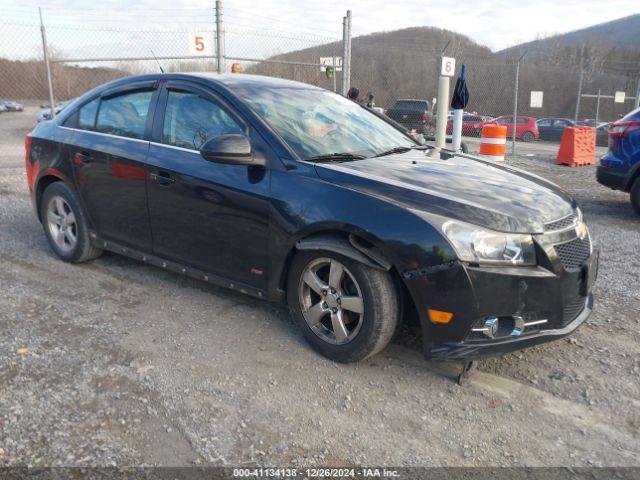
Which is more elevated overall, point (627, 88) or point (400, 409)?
point (627, 88)

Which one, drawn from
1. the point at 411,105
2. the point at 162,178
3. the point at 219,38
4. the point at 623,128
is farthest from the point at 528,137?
the point at 162,178

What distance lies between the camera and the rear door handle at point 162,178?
3.91 m

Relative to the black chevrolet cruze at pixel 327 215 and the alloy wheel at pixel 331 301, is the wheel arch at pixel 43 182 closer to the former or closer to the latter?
the black chevrolet cruze at pixel 327 215

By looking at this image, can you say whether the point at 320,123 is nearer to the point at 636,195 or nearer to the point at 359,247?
the point at 359,247

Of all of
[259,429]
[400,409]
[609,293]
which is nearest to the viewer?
[259,429]

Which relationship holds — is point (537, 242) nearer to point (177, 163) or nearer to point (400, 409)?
point (400, 409)

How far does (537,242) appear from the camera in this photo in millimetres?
2955

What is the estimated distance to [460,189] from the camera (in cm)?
320

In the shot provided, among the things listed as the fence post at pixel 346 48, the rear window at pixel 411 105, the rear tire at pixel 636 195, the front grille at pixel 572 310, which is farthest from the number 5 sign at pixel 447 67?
the rear window at pixel 411 105

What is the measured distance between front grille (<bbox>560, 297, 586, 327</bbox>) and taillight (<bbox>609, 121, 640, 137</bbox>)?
4802 mm

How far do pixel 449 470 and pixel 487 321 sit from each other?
80 centimetres

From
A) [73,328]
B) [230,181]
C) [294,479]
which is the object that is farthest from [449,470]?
[73,328]

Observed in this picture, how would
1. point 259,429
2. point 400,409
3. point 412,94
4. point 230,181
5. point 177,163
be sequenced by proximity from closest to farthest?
point 259,429, point 400,409, point 230,181, point 177,163, point 412,94

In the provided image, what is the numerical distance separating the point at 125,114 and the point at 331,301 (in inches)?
95.7
